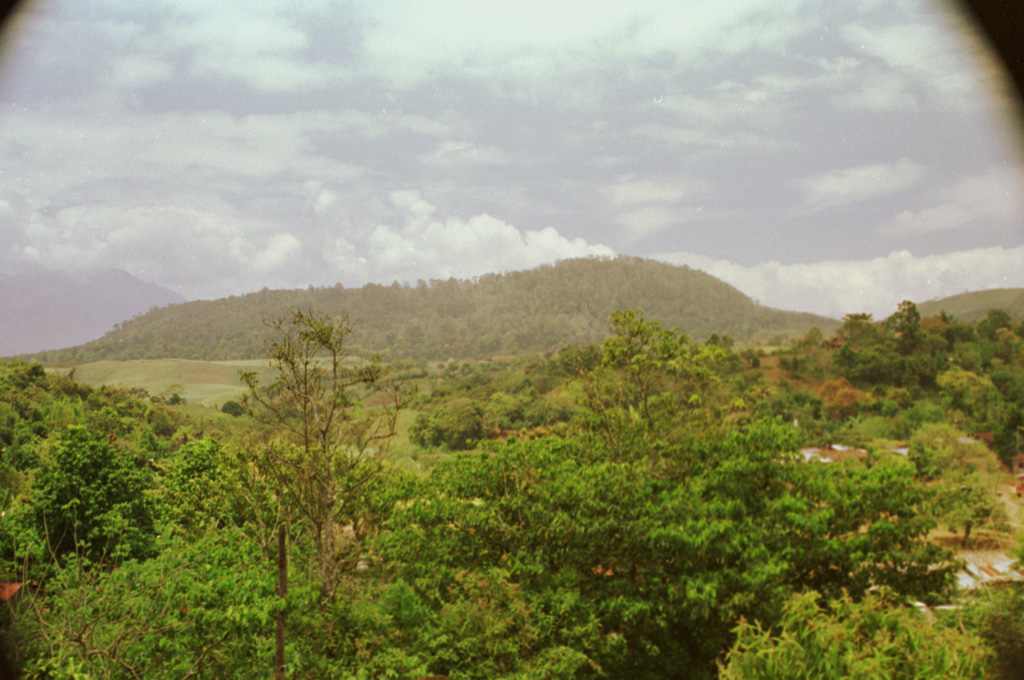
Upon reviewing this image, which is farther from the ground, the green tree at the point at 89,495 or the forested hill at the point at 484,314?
the forested hill at the point at 484,314

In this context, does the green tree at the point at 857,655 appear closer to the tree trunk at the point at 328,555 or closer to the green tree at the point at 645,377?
the tree trunk at the point at 328,555

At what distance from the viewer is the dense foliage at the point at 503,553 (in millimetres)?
7125

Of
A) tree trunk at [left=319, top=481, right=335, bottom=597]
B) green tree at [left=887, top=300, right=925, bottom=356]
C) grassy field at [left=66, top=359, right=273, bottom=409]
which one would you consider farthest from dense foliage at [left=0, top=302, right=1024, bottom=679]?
green tree at [left=887, top=300, right=925, bottom=356]

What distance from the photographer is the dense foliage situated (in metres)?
7.12

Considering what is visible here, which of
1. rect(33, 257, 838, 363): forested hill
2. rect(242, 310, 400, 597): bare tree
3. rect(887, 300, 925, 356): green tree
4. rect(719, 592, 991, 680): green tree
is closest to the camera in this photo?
rect(719, 592, 991, 680): green tree

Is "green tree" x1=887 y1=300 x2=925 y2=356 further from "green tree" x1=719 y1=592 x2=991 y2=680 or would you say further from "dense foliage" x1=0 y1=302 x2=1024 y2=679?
"green tree" x1=719 y1=592 x2=991 y2=680

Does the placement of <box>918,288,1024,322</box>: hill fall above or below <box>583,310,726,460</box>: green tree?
above

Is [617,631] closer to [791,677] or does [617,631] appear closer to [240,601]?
[791,677]

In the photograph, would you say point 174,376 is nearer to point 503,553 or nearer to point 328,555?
point 328,555

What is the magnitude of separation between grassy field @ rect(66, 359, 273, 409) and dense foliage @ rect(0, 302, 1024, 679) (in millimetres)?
49615

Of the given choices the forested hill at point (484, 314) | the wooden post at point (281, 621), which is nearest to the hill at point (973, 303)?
the forested hill at point (484, 314)

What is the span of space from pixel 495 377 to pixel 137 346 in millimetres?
44290

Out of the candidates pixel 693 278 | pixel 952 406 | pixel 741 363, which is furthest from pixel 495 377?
pixel 693 278

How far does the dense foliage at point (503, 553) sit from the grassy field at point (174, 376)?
1953 inches
